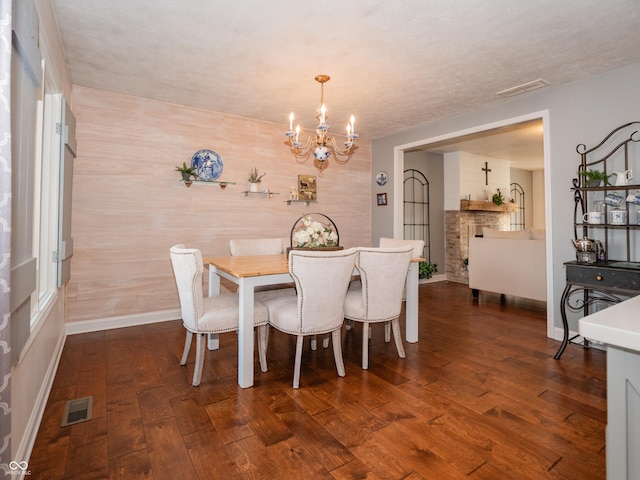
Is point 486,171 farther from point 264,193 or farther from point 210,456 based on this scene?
point 210,456

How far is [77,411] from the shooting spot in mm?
2008

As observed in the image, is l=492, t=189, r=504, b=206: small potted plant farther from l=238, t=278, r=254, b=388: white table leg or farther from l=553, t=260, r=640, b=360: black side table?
l=238, t=278, r=254, b=388: white table leg

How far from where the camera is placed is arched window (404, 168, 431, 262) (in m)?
6.59

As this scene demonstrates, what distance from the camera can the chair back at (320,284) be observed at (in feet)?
7.21

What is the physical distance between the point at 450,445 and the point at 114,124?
13.2 feet

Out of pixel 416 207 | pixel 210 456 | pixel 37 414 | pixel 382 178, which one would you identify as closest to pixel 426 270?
pixel 416 207

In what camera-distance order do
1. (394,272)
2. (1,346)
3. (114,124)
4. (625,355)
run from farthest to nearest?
(114,124) → (394,272) → (1,346) → (625,355)

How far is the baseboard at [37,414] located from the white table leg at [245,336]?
1085 mm

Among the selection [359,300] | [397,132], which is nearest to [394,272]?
[359,300]

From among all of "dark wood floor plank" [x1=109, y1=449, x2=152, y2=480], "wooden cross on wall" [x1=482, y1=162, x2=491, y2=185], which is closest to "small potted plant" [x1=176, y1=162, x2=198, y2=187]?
"dark wood floor plank" [x1=109, y1=449, x2=152, y2=480]

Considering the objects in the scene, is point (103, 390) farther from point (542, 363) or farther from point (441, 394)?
point (542, 363)

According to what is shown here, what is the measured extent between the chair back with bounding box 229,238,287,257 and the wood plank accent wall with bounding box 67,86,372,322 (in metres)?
0.74

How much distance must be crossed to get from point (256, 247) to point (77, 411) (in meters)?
2.06

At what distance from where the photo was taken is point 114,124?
3.59m
